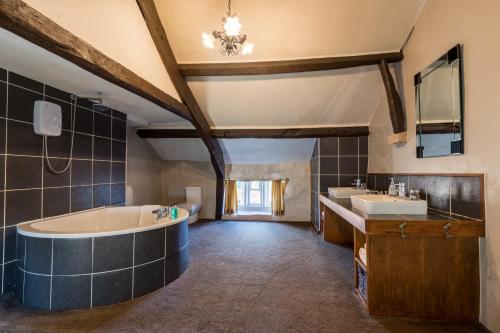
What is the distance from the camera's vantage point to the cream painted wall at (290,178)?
A: 505 cm

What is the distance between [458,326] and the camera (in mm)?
1741

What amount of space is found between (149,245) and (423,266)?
7.23ft

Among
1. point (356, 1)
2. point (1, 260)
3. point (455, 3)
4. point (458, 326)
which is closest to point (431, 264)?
point (458, 326)

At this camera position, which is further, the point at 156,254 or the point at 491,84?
the point at 156,254

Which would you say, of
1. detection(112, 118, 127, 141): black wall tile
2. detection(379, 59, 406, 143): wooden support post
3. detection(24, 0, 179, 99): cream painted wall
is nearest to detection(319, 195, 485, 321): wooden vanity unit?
detection(379, 59, 406, 143): wooden support post

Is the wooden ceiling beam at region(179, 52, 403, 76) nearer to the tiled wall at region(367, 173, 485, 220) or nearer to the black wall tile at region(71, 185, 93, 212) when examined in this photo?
the tiled wall at region(367, 173, 485, 220)

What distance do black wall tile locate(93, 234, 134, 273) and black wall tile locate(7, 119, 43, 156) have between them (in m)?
1.14

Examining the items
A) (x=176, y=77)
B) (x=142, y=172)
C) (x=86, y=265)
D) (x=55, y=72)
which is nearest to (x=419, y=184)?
(x=176, y=77)

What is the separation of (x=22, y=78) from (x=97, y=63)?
104cm

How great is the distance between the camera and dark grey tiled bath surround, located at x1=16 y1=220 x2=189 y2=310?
6.24 feet

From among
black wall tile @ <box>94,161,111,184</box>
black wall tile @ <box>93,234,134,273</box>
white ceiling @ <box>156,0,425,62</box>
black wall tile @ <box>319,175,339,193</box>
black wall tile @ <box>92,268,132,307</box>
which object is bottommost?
black wall tile @ <box>92,268,132,307</box>

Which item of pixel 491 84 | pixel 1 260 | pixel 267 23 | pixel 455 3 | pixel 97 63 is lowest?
pixel 1 260

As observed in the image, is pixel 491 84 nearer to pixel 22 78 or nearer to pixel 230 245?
pixel 230 245

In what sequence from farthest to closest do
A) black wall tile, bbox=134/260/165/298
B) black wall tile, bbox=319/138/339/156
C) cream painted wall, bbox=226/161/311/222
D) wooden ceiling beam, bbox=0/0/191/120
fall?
cream painted wall, bbox=226/161/311/222 < black wall tile, bbox=319/138/339/156 < black wall tile, bbox=134/260/165/298 < wooden ceiling beam, bbox=0/0/191/120
